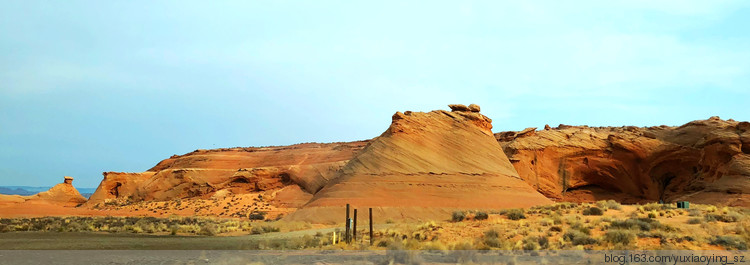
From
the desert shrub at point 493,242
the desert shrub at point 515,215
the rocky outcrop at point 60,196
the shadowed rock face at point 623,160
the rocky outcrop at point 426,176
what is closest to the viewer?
the desert shrub at point 493,242

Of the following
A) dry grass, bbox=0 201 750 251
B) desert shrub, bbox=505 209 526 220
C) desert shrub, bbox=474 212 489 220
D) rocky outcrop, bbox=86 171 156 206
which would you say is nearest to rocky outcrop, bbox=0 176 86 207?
rocky outcrop, bbox=86 171 156 206

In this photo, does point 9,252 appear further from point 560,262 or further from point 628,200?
point 628,200

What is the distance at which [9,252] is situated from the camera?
18156mm

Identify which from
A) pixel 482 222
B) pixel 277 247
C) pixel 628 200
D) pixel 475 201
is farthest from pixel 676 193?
pixel 277 247

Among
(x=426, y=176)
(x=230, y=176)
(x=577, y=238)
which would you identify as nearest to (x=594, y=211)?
(x=577, y=238)

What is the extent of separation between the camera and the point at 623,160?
164ft

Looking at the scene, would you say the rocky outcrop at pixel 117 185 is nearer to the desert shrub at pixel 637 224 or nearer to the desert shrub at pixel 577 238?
the desert shrub at pixel 577 238

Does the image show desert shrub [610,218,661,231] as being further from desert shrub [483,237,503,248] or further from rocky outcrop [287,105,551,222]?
rocky outcrop [287,105,551,222]

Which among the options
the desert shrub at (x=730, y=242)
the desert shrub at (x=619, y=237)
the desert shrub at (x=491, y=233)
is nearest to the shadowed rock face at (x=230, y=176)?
the desert shrub at (x=491, y=233)

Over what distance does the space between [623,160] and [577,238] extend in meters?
36.5

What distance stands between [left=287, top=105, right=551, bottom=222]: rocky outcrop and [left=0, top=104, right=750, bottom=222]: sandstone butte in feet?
0.26

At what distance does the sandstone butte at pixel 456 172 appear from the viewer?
3434 cm

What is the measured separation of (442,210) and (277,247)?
14.3 m

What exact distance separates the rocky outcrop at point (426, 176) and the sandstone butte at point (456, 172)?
0.08 m
